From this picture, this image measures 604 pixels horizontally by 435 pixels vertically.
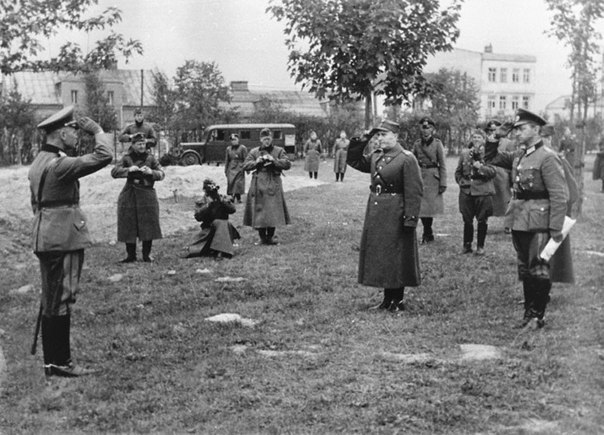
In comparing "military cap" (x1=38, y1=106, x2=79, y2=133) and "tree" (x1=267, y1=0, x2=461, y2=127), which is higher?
"tree" (x1=267, y1=0, x2=461, y2=127)

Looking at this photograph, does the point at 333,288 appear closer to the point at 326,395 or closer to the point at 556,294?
the point at 556,294

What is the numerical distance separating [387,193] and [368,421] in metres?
3.47

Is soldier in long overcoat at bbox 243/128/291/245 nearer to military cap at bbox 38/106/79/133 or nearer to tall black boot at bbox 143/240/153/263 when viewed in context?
tall black boot at bbox 143/240/153/263

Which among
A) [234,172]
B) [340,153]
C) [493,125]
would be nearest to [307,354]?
[493,125]

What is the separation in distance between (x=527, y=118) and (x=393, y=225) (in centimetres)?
166

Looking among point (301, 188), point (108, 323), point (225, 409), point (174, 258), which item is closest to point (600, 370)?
point (225, 409)

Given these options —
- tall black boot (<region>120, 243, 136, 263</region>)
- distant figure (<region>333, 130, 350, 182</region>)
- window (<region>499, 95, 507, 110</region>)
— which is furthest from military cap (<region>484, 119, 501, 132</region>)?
window (<region>499, 95, 507, 110</region>)

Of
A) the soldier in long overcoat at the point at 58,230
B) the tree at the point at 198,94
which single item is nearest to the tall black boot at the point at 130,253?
the soldier in long overcoat at the point at 58,230

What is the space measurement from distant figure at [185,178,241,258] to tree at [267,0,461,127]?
7.34 ft

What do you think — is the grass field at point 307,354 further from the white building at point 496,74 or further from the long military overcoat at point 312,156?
the white building at point 496,74

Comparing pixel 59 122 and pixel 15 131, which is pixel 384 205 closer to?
pixel 59 122

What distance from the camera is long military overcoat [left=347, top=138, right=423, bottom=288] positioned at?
7812mm

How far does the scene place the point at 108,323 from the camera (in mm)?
7750

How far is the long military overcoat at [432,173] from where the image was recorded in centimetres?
1227
